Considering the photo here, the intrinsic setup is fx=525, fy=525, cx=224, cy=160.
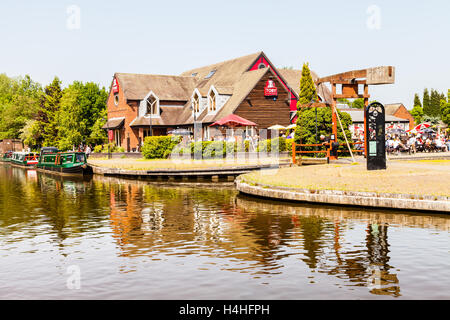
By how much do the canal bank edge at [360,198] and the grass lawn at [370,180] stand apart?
0.87 ft

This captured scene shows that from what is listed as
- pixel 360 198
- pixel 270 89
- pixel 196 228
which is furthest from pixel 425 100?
Answer: pixel 196 228

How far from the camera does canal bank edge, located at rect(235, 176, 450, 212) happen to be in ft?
55.5

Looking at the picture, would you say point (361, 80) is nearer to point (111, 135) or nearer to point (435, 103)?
point (111, 135)

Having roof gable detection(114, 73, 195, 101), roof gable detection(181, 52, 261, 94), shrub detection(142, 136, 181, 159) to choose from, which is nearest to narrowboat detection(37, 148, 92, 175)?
shrub detection(142, 136, 181, 159)

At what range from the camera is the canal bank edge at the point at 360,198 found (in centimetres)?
1691

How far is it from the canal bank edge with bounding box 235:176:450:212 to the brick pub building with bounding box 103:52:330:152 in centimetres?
3308

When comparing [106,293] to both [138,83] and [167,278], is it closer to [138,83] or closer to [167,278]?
[167,278]

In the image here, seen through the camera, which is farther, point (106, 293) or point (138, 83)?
point (138, 83)

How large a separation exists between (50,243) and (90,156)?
172 ft

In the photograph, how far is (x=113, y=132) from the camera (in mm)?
71562

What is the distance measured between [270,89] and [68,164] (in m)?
23.0

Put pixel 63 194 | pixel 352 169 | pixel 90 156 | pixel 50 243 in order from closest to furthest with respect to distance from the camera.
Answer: pixel 50 243 → pixel 352 169 → pixel 63 194 → pixel 90 156

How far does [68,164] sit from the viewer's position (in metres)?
46.1
